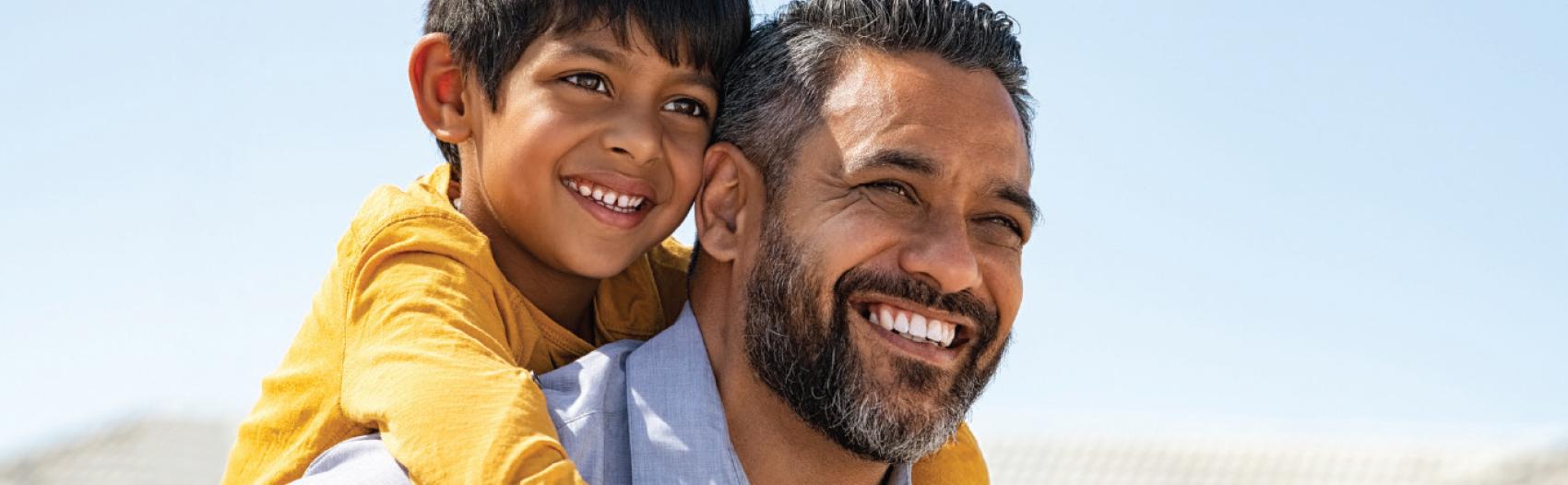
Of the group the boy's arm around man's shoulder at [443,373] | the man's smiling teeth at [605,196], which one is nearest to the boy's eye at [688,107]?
the man's smiling teeth at [605,196]

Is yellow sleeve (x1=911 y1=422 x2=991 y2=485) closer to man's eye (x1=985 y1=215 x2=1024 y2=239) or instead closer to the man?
the man

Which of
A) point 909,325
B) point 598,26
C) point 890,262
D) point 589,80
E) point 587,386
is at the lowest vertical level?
point 587,386

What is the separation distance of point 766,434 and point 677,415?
0.24 meters

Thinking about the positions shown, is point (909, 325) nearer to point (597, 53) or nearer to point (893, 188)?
point (893, 188)

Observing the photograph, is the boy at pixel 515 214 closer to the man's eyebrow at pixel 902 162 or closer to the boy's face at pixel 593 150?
the boy's face at pixel 593 150

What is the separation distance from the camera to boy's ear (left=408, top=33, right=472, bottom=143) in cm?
402

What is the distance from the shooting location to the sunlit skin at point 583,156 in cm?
371

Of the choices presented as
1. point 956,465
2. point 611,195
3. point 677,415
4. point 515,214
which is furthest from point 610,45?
point 956,465

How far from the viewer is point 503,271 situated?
3.82 meters

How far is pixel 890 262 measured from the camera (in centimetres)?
357

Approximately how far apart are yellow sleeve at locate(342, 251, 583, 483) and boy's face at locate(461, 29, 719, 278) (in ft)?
0.84

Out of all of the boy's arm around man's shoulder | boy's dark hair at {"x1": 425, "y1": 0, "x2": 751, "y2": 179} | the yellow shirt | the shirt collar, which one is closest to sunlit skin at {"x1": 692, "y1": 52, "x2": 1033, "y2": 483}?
the shirt collar

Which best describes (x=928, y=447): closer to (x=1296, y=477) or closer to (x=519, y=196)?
(x=519, y=196)

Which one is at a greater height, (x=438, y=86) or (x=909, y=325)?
(x=438, y=86)
